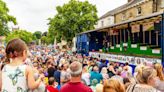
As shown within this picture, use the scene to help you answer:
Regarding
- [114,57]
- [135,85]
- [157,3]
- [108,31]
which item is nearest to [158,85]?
[135,85]

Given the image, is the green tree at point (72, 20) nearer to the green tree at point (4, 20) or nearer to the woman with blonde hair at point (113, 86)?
the green tree at point (4, 20)

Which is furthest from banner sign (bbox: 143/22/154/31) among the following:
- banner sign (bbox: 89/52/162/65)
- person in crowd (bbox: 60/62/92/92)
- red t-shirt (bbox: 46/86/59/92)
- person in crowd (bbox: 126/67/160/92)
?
person in crowd (bbox: 126/67/160/92)

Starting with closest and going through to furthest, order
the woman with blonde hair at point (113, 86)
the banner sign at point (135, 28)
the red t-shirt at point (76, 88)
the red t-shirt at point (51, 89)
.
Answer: the woman with blonde hair at point (113, 86), the red t-shirt at point (76, 88), the red t-shirt at point (51, 89), the banner sign at point (135, 28)

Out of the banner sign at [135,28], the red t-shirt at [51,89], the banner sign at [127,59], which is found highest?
the banner sign at [135,28]

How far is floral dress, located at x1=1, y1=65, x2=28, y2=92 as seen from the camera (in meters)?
5.18

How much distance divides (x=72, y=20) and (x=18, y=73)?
62.9 m

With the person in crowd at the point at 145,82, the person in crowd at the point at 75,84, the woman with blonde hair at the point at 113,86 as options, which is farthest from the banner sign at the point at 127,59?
the woman with blonde hair at the point at 113,86

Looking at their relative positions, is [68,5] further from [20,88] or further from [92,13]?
[20,88]

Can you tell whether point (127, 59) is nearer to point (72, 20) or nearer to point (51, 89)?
point (51, 89)

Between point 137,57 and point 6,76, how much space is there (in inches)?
646

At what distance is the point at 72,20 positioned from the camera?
6794cm

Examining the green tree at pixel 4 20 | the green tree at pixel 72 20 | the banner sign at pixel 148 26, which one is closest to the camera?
the banner sign at pixel 148 26

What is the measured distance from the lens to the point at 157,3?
42969 mm

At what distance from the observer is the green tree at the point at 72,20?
67.6 meters
